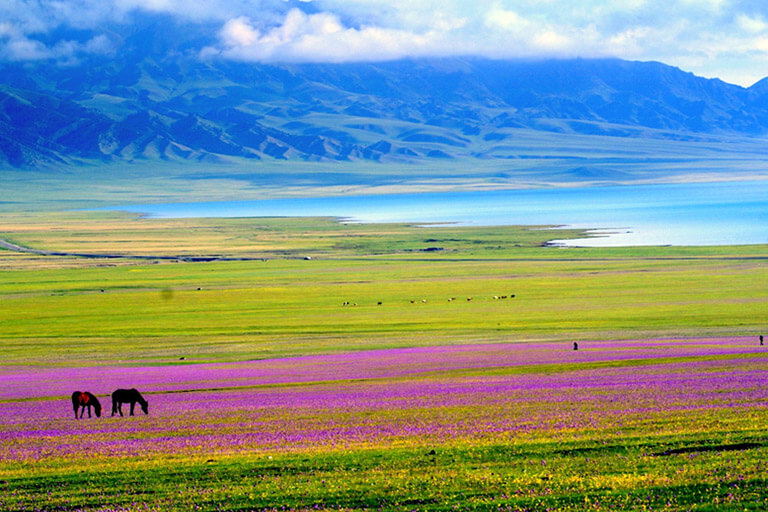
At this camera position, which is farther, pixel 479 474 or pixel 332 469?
pixel 332 469

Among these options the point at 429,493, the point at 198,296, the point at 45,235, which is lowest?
the point at 429,493

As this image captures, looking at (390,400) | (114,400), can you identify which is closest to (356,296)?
(390,400)

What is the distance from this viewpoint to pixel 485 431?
62.7ft

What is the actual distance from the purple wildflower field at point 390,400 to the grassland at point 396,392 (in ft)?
0.39

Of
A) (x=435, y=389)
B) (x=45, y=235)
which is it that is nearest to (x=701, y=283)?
(x=435, y=389)

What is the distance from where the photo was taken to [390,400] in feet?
80.7

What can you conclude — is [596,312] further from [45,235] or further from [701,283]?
[45,235]

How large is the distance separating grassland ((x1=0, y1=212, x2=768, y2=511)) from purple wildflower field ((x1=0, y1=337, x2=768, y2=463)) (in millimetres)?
120

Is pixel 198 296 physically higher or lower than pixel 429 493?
higher

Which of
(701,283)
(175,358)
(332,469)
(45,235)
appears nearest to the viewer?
(332,469)

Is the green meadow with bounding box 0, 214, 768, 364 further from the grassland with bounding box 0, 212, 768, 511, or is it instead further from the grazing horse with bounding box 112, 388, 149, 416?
the grazing horse with bounding box 112, 388, 149, 416

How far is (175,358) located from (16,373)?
21.8 ft

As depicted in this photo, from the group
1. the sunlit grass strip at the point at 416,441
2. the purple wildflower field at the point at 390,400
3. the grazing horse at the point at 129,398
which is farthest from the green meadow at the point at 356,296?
the grazing horse at the point at 129,398

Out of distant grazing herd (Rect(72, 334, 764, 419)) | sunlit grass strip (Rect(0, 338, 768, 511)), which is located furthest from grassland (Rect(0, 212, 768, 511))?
distant grazing herd (Rect(72, 334, 764, 419))
